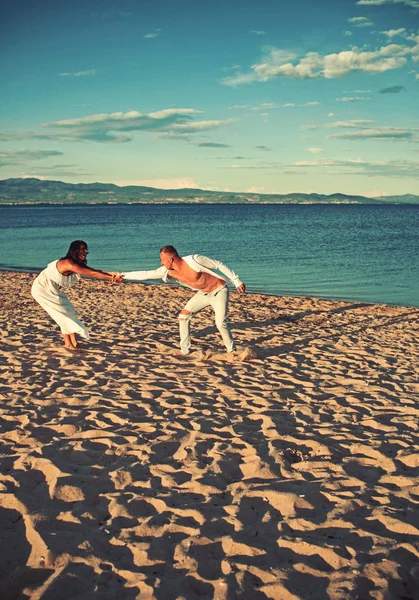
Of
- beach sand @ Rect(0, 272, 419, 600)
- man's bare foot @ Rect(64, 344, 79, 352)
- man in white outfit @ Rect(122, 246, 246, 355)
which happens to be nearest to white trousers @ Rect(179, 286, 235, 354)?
man in white outfit @ Rect(122, 246, 246, 355)

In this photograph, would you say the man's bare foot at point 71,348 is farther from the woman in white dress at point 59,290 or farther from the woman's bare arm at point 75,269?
the woman's bare arm at point 75,269

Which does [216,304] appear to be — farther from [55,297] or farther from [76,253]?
[55,297]

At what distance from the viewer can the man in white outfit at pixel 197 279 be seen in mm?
7457

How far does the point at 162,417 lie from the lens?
5.66m

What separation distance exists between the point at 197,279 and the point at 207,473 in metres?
3.71

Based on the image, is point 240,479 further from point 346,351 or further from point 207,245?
point 207,245

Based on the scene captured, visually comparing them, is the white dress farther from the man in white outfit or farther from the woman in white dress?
the man in white outfit

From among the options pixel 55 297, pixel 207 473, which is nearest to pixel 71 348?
pixel 55 297

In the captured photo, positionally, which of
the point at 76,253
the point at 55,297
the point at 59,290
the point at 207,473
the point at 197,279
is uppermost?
the point at 76,253

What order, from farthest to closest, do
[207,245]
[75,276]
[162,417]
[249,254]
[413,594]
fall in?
[207,245] → [249,254] → [75,276] → [162,417] → [413,594]

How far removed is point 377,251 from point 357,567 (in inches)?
1261

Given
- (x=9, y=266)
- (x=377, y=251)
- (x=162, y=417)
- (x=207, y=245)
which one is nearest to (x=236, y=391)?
(x=162, y=417)

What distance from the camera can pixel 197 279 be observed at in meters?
7.64

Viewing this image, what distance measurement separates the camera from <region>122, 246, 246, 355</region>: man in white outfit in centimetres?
746
